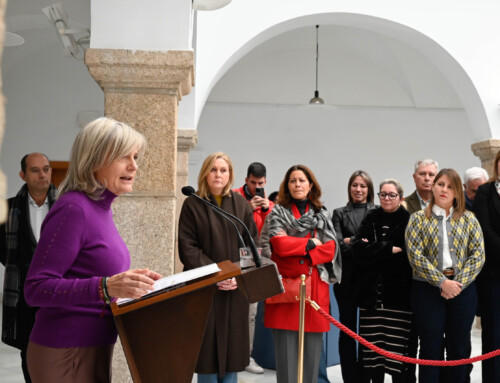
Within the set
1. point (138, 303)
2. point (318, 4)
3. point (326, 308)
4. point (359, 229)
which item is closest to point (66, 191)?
point (138, 303)

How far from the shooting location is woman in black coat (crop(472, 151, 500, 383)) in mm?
3824

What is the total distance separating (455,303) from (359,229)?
80 centimetres

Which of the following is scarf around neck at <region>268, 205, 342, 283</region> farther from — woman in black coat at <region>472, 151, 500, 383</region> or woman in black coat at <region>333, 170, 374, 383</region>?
woman in black coat at <region>472, 151, 500, 383</region>

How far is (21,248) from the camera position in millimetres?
3539

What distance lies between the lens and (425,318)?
3.73 m

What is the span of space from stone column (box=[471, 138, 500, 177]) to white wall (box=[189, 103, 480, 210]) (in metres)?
5.63

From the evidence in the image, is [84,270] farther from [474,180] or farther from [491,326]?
[474,180]

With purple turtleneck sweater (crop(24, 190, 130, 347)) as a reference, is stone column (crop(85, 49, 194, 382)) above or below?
above

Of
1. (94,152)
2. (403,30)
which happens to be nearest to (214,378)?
(94,152)

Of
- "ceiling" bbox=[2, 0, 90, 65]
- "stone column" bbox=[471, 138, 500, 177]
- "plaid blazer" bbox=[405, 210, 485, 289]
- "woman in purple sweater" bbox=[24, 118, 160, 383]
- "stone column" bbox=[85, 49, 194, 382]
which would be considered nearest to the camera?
"woman in purple sweater" bbox=[24, 118, 160, 383]

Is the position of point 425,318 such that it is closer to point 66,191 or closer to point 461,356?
point 461,356

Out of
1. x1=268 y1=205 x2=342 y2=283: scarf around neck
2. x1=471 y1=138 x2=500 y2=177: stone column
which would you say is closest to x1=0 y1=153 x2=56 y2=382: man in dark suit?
x1=268 y1=205 x2=342 y2=283: scarf around neck

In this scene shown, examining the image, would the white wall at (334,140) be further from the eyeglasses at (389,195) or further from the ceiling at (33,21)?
the eyeglasses at (389,195)

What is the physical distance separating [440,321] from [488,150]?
424 cm
